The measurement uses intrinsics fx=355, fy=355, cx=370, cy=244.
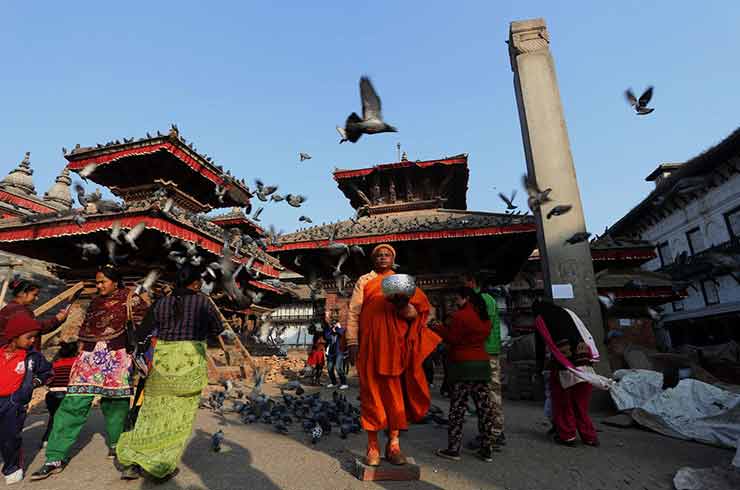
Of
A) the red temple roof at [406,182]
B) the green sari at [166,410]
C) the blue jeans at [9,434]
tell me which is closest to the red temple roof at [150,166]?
the red temple roof at [406,182]

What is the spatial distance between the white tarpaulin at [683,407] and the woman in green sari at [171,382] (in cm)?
574

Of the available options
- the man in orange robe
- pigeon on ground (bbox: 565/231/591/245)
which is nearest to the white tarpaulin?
pigeon on ground (bbox: 565/231/591/245)

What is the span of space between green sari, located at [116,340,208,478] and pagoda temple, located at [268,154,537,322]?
714 centimetres

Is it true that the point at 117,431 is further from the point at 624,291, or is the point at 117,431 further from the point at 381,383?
the point at 624,291

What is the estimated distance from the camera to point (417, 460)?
3.48 metres

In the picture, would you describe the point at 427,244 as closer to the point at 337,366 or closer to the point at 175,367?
the point at 337,366

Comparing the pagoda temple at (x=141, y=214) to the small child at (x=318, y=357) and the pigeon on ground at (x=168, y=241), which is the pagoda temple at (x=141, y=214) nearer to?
the pigeon on ground at (x=168, y=241)

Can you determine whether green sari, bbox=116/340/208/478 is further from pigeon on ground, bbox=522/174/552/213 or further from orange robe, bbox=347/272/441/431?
pigeon on ground, bbox=522/174/552/213

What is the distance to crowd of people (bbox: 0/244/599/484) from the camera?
119 inches

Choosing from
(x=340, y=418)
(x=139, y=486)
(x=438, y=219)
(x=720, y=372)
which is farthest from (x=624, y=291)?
(x=139, y=486)

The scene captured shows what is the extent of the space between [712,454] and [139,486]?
570 cm

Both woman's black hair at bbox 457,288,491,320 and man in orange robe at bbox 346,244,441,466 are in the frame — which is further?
woman's black hair at bbox 457,288,491,320

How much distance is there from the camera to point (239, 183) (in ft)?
46.9

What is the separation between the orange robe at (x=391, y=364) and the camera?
3.00m
